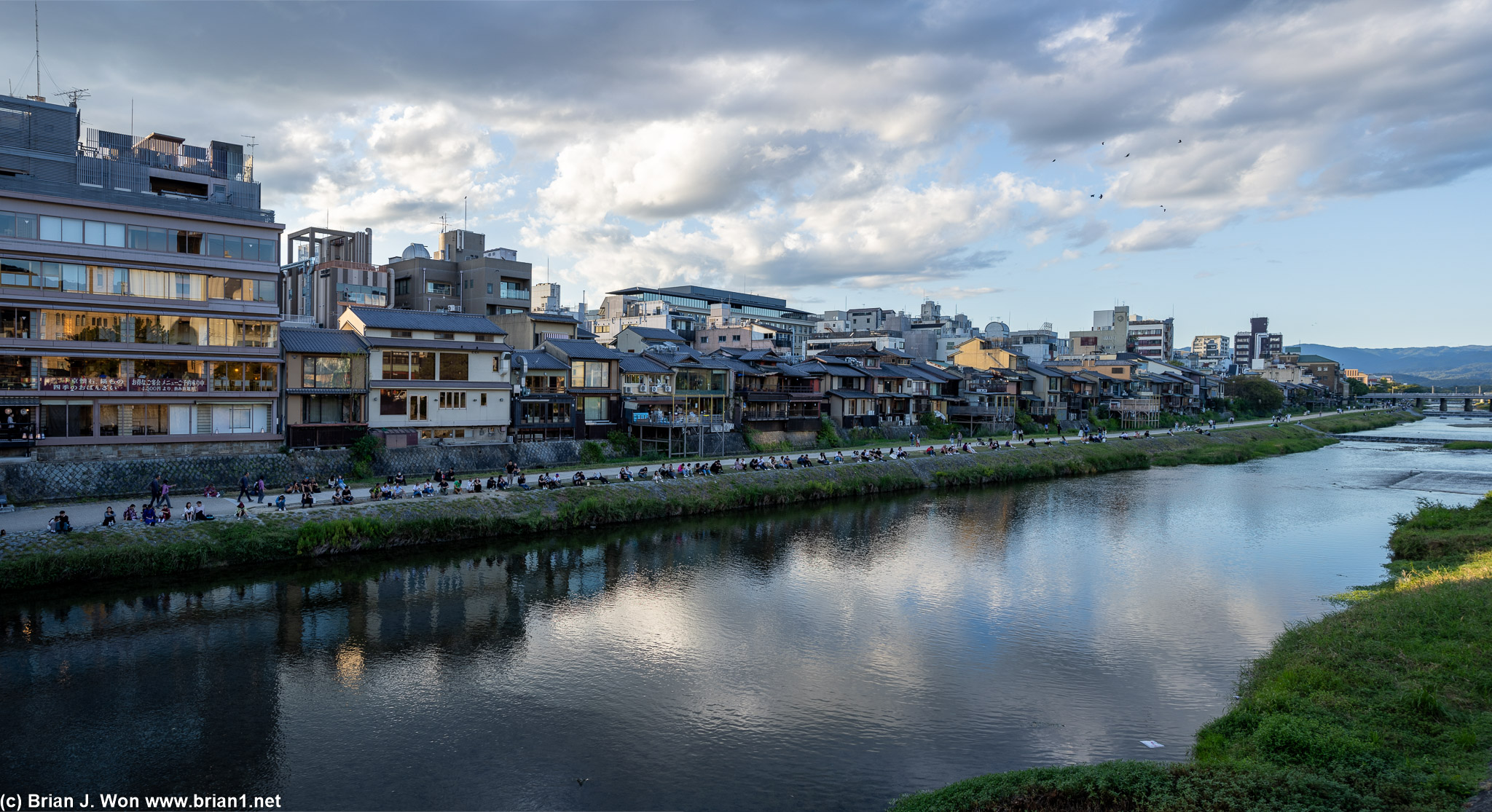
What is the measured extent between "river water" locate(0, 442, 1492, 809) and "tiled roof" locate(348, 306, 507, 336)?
15.1 m

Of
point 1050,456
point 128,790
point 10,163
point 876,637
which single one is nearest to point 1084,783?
point 876,637

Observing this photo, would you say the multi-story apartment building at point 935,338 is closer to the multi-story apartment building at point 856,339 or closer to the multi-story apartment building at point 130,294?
the multi-story apartment building at point 856,339

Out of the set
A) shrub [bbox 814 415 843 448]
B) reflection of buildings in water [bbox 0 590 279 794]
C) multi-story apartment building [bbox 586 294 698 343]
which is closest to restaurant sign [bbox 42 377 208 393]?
reflection of buildings in water [bbox 0 590 279 794]

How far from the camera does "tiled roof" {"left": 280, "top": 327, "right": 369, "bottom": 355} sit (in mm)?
36781

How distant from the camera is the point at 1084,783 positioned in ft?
39.4

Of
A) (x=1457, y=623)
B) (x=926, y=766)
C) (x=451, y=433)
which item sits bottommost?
(x=926, y=766)

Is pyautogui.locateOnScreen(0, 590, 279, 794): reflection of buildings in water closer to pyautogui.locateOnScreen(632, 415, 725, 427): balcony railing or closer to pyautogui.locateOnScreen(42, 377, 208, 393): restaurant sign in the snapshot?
pyautogui.locateOnScreen(42, 377, 208, 393): restaurant sign

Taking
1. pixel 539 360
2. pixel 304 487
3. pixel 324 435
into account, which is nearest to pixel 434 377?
pixel 324 435

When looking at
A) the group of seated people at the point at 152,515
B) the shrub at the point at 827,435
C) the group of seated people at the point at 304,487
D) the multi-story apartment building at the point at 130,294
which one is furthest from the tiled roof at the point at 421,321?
the shrub at the point at 827,435

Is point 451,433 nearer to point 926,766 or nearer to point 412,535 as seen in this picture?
point 412,535

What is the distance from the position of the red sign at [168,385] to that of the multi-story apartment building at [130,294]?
4cm

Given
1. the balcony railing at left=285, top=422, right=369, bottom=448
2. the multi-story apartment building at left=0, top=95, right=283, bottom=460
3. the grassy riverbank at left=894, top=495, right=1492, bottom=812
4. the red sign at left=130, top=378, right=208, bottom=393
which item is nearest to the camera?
the grassy riverbank at left=894, top=495, right=1492, bottom=812

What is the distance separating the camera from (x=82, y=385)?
3098cm

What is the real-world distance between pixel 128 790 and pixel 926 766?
43.4 feet
